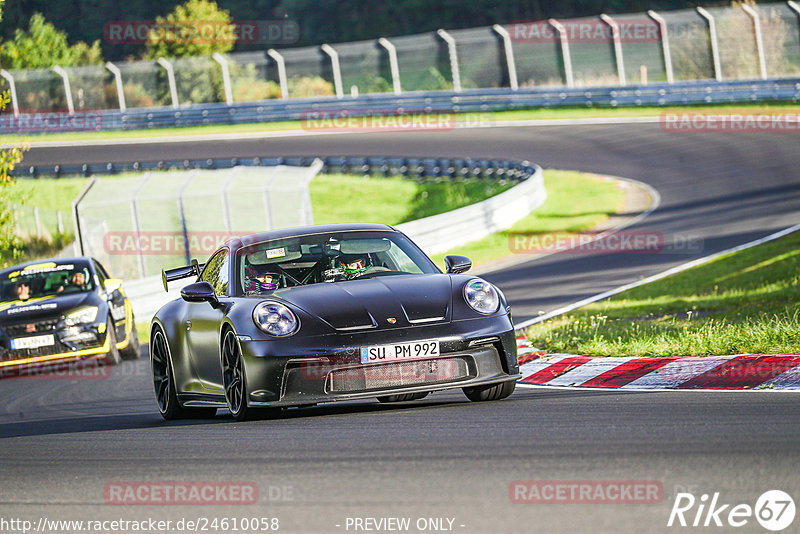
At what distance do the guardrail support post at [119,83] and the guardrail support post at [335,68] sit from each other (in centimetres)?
816

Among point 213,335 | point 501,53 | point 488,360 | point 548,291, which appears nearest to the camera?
point 488,360

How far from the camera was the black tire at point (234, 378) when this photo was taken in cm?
773

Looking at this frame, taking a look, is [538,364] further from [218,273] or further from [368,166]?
[368,166]

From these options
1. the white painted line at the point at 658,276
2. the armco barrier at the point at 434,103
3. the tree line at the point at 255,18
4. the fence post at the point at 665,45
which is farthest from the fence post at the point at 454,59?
the white painted line at the point at 658,276

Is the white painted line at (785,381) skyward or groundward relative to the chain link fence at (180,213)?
skyward

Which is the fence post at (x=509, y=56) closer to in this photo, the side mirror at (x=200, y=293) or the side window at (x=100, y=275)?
the side window at (x=100, y=275)

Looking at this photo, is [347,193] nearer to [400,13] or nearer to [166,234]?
[166,234]

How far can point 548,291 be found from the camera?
16.8m

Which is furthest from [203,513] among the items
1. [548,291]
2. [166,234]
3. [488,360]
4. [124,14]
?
[124,14]

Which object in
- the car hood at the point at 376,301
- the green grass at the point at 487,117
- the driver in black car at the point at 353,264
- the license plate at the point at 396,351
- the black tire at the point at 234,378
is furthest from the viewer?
the green grass at the point at 487,117

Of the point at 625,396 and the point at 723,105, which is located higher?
the point at 625,396

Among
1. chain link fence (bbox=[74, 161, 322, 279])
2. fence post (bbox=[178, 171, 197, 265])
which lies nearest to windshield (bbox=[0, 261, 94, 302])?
chain link fence (bbox=[74, 161, 322, 279])

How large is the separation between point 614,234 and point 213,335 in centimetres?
1531

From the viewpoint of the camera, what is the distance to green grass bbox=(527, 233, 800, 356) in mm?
9250
